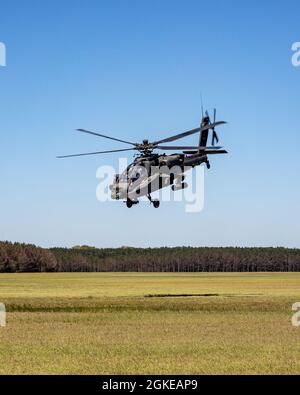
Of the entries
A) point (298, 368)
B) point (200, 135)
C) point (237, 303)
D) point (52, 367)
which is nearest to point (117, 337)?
point (52, 367)

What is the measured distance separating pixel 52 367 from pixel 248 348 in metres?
9.18

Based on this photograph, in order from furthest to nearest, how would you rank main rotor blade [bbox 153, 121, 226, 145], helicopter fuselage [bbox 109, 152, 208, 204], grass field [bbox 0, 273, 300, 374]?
1. helicopter fuselage [bbox 109, 152, 208, 204]
2. main rotor blade [bbox 153, 121, 226, 145]
3. grass field [bbox 0, 273, 300, 374]

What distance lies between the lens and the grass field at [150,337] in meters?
27.7

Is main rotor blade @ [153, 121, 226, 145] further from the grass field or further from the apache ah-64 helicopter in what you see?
the grass field

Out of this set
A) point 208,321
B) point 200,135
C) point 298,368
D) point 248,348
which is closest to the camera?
point 298,368

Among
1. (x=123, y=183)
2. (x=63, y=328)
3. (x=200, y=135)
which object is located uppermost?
(x=200, y=135)

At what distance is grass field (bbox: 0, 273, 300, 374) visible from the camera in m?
27.7

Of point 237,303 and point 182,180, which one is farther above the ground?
point 182,180

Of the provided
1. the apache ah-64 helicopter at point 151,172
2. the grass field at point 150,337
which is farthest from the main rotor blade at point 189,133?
the grass field at point 150,337

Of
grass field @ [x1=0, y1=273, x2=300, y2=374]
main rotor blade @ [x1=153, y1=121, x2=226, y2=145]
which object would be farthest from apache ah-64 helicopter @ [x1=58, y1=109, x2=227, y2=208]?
grass field @ [x1=0, y1=273, x2=300, y2=374]

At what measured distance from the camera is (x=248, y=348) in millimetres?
32531
